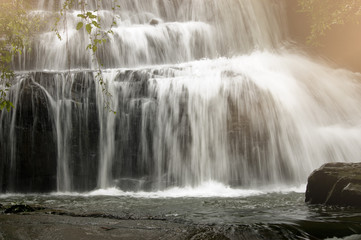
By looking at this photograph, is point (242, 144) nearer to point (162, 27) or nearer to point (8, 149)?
point (8, 149)

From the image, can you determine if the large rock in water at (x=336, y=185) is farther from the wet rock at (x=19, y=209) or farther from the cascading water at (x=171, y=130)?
the wet rock at (x=19, y=209)

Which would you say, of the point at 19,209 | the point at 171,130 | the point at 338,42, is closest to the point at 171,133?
the point at 171,130

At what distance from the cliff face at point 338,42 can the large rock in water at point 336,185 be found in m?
13.1

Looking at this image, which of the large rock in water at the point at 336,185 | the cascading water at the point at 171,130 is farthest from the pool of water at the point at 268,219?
the cascading water at the point at 171,130

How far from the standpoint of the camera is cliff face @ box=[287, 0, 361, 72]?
17906 millimetres

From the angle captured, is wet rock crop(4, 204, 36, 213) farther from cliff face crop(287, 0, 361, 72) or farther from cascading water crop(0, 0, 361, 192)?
cliff face crop(287, 0, 361, 72)

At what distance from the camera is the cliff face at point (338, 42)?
17906 mm

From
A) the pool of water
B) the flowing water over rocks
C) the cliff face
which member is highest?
the cliff face

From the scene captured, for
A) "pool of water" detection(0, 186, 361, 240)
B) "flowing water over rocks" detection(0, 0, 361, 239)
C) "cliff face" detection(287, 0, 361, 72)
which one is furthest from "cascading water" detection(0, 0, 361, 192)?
"cliff face" detection(287, 0, 361, 72)

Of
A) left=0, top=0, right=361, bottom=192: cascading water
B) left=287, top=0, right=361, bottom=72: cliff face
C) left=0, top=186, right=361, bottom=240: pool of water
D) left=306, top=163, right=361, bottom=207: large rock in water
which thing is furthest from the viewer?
left=287, top=0, right=361, bottom=72: cliff face

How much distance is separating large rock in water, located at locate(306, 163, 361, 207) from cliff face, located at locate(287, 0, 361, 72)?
13.1m

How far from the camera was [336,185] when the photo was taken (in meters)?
5.65

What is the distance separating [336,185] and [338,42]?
15.4m

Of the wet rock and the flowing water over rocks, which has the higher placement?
the flowing water over rocks
